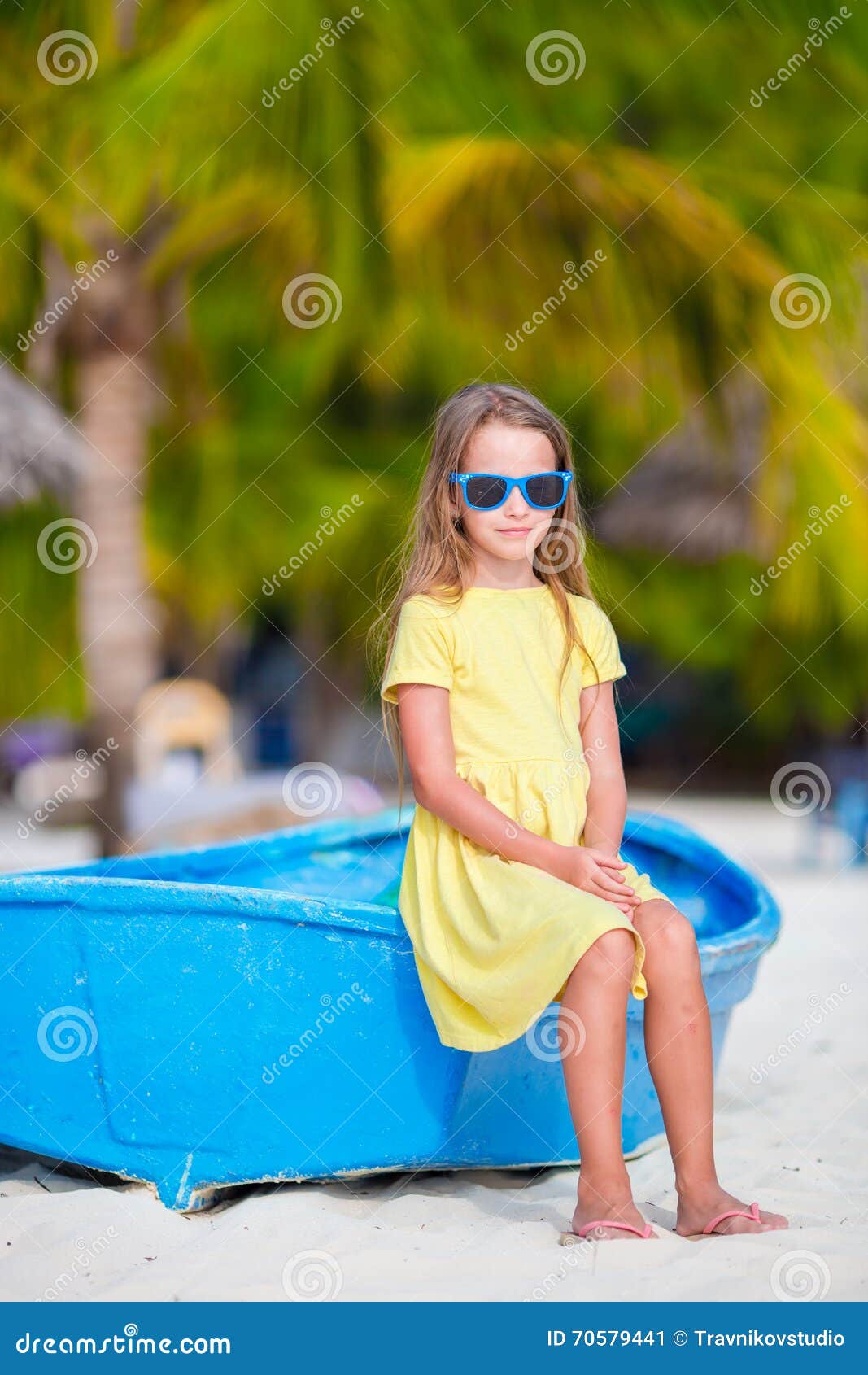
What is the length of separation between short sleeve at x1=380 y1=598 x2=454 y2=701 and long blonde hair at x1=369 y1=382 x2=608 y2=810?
4 centimetres

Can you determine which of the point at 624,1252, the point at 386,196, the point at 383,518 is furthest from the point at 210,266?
the point at 624,1252

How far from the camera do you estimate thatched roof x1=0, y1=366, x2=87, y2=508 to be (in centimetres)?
565

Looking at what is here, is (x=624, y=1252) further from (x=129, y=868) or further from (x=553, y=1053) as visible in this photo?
(x=129, y=868)

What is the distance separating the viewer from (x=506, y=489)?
8.21 ft

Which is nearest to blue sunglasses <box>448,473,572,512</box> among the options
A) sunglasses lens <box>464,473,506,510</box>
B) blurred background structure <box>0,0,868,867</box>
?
sunglasses lens <box>464,473,506,510</box>

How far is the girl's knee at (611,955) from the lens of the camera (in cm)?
220

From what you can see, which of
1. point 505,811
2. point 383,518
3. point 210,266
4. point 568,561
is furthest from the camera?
point 383,518

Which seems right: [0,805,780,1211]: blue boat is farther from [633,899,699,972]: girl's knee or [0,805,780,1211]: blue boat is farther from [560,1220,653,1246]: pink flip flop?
[560,1220,653,1246]: pink flip flop

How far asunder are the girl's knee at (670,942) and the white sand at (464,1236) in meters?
0.41

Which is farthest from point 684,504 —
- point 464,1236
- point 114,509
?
point 464,1236

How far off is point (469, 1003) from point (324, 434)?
1068cm

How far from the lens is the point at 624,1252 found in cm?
210

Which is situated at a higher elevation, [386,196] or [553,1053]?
[386,196]

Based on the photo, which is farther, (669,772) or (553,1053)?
(669,772)
